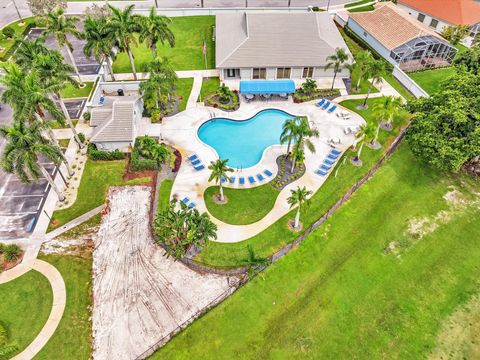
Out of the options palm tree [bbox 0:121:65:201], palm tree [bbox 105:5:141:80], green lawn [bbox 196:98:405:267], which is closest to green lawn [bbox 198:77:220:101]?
palm tree [bbox 105:5:141:80]

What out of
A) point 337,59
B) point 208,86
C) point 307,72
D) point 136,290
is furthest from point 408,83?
point 136,290

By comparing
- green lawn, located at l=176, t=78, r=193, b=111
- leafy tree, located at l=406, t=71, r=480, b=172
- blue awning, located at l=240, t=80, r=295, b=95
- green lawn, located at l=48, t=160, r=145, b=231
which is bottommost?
green lawn, located at l=48, t=160, r=145, b=231

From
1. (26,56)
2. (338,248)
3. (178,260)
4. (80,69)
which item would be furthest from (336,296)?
(80,69)

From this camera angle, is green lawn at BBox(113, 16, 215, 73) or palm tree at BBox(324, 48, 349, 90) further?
green lawn at BBox(113, 16, 215, 73)

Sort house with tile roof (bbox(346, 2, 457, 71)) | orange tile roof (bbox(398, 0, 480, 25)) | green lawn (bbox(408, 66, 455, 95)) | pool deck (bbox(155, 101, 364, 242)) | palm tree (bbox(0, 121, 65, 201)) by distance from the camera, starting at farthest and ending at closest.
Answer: orange tile roof (bbox(398, 0, 480, 25)) → house with tile roof (bbox(346, 2, 457, 71)) → green lawn (bbox(408, 66, 455, 95)) → pool deck (bbox(155, 101, 364, 242)) → palm tree (bbox(0, 121, 65, 201))

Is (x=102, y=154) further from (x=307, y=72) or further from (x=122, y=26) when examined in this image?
(x=307, y=72)

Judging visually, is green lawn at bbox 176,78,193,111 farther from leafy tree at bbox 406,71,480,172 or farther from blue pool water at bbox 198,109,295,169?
leafy tree at bbox 406,71,480,172
